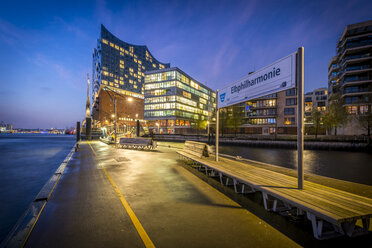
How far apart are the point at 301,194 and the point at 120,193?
15.9ft

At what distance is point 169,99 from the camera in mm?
79938

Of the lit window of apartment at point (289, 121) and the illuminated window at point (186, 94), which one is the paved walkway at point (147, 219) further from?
the illuminated window at point (186, 94)

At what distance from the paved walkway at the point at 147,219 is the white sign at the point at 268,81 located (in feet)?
10.3

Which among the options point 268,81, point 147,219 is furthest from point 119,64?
point 147,219

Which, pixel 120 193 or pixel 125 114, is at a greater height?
pixel 125 114

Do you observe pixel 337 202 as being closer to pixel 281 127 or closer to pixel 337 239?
pixel 337 239

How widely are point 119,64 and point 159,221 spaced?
492 ft

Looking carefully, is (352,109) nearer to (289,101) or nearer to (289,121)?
(289,121)

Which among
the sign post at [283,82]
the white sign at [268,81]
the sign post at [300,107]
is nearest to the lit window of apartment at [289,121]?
the white sign at [268,81]

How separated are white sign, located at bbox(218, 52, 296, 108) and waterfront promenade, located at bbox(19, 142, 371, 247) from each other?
3.05 meters

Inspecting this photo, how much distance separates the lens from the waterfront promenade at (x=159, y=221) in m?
3.13

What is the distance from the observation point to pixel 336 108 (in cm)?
3941

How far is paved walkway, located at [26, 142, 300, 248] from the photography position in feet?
10.3

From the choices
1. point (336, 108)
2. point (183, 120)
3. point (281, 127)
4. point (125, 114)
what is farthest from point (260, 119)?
point (125, 114)
